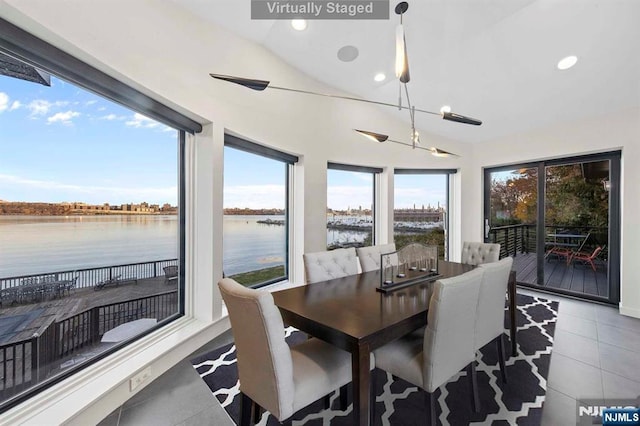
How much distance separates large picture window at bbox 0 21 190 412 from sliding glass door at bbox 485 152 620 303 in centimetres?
508

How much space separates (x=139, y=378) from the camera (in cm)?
199

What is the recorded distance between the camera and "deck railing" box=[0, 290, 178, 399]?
1.52 m

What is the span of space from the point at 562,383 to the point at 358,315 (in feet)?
6.16

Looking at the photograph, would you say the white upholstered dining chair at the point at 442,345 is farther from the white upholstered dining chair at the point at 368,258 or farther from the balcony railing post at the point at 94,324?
the balcony railing post at the point at 94,324

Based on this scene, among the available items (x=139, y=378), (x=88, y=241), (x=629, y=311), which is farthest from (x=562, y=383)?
(x=88, y=241)

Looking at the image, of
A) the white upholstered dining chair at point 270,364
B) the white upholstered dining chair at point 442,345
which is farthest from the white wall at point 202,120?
the white upholstered dining chair at point 442,345

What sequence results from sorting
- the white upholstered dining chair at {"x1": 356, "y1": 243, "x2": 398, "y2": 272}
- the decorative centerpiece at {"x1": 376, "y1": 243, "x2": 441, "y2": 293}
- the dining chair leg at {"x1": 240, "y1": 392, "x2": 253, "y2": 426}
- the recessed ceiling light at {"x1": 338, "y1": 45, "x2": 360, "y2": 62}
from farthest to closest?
the recessed ceiling light at {"x1": 338, "y1": 45, "x2": 360, "y2": 62} < the white upholstered dining chair at {"x1": 356, "y1": 243, "x2": 398, "y2": 272} < the decorative centerpiece at {"x1": 376, "y1": 243, "x2": 441, "y2": 293} < the dining chair leg at {"x1": 240, "y1": 392, "x2": 253, "y2": 426}

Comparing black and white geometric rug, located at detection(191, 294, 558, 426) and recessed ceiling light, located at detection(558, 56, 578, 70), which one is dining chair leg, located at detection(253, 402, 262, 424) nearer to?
black and white geometric rug, located at detection(191, 294, 558, 426)

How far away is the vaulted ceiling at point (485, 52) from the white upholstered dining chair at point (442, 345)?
8.32ft

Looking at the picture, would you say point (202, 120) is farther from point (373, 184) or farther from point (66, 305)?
point (373, 184)

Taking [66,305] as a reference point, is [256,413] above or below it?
below

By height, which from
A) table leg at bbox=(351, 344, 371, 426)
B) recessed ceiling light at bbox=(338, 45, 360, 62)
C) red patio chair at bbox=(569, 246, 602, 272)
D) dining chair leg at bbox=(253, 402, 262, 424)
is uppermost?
recessed ceiling light at bbox=(338, 45, 360, 62)

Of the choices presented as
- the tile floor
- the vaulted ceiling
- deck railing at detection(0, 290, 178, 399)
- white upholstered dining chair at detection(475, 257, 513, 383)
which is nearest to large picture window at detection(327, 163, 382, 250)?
the vaulted ceiling

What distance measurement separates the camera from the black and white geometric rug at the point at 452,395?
1813 millimetres
